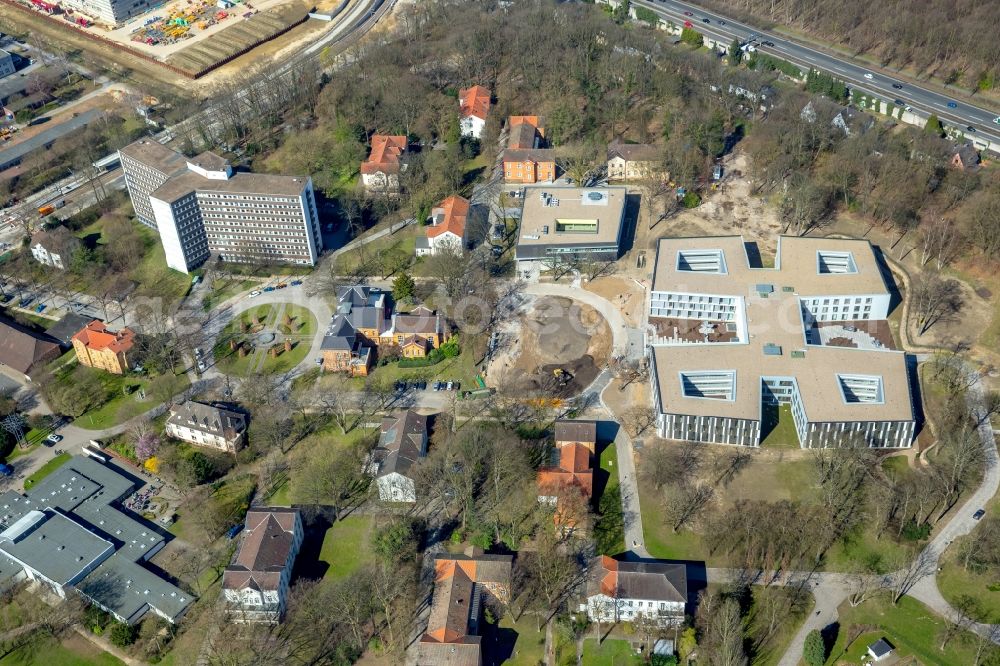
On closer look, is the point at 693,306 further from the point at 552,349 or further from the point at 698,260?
the point at 552,349

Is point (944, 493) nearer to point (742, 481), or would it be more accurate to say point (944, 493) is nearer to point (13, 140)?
point (742, 481)

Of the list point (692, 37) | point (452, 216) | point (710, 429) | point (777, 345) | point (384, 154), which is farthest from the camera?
point (692, 37)

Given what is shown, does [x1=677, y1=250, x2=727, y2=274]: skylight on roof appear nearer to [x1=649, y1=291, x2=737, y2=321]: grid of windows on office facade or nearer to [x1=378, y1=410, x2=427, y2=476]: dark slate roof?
[x1=649, y1=291, x2=737, y2=321]: grid of windows on office facade

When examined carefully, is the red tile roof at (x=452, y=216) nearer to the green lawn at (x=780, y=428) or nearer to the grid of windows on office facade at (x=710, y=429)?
the grid of windows on office facade at (x=710, y=429)

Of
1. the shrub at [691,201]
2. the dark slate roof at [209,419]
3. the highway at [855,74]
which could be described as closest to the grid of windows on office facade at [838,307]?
the shrub at [691,201]

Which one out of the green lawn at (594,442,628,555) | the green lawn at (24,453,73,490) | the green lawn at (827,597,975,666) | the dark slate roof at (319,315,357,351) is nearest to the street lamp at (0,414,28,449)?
the green lawn at (24,453,73,490)

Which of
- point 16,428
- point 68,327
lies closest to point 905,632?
point 16,428
